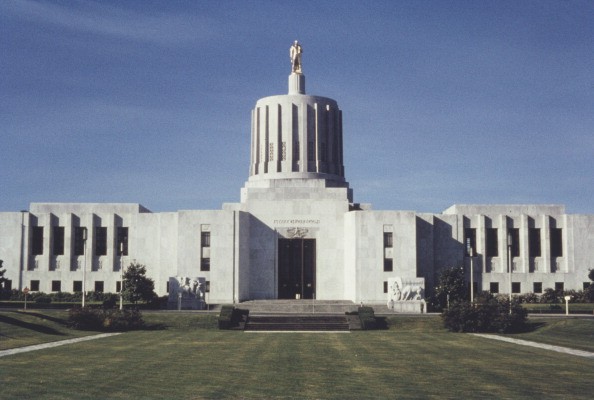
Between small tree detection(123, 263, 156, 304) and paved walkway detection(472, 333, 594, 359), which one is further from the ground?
small tree detection(123, 263, 156, 304)

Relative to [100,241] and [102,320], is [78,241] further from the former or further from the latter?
[102,320]

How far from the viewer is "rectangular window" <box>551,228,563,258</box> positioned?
72.7 m

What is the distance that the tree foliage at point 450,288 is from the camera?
66125 millimetres

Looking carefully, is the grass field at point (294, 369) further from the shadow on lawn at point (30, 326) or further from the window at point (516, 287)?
the window at point (516, 287)

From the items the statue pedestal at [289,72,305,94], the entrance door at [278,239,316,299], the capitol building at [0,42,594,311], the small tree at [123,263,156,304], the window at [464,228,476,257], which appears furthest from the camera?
the statue pedestal at [289,72,305,94]

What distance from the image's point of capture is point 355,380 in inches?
915

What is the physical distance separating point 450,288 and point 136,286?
2627 cm

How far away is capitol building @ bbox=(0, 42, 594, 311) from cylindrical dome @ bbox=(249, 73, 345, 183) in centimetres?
11

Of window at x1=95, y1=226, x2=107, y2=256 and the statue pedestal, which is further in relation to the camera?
the statue pedestal

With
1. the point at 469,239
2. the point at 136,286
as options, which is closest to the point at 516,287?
the point at 469,239

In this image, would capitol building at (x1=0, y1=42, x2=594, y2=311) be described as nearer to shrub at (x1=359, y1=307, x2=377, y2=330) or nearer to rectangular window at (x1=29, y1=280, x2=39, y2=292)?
rectangular window at (x1=29, y1=280, x2=39, y2=292)

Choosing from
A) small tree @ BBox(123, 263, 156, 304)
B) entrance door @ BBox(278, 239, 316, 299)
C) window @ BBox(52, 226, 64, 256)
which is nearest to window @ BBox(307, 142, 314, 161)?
entrance door @ BBox(278, 239, 316, 299)

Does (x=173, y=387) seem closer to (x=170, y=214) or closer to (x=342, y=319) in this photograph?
(x=342, y=319)

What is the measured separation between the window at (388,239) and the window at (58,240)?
30385 millimetres
